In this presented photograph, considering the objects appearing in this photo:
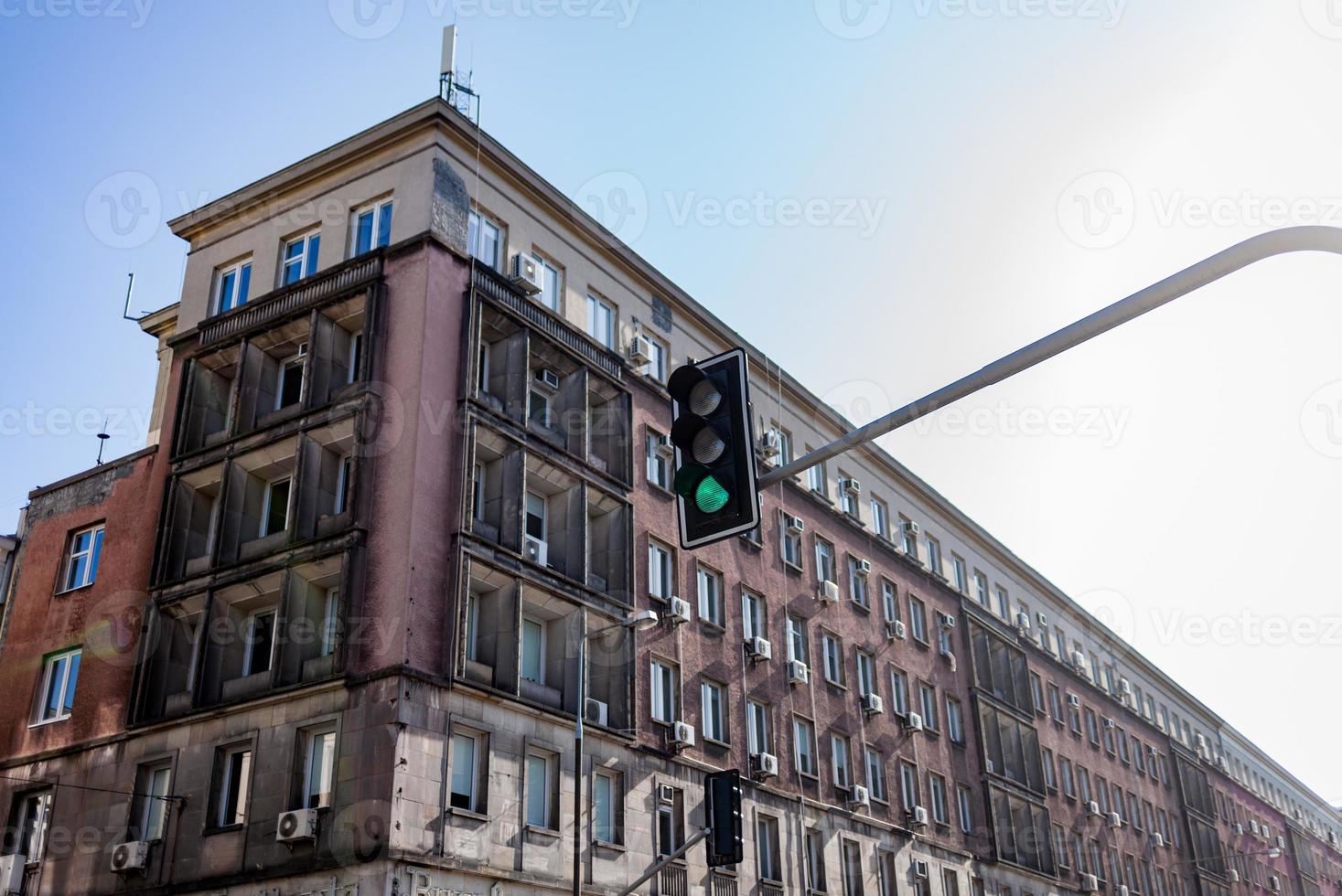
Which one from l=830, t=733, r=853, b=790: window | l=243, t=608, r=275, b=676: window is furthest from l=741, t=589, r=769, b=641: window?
l=243, t=608, r=275, b=676: window

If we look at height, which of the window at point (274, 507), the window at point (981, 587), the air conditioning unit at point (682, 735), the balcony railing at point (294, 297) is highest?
the window at point (981, 587)

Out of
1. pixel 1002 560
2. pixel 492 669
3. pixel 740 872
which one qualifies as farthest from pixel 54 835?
pixel 1002 560

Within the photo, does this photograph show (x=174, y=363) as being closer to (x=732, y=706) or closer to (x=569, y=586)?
(x=569, y=586)

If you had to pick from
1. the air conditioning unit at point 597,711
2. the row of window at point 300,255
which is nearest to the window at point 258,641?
the air conditioning unit at point 597,711

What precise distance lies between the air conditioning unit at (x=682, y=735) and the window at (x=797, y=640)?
7.59m

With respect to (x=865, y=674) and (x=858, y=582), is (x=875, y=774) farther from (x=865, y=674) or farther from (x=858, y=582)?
(x=858, y=582)

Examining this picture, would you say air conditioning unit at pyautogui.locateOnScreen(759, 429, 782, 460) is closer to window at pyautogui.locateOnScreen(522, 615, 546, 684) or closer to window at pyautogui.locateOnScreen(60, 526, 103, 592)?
window at pyautogui.locateOnScreen(522, 615, 546, 684)

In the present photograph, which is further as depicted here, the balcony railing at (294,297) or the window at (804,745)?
the window at (804,745)

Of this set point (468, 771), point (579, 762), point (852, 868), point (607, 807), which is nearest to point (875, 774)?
point (852, 868)

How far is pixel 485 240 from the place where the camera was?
31.9 meters

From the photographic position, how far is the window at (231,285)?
108ft

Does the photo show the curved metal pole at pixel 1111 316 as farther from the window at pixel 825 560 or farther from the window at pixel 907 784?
the window at pixel 907 784

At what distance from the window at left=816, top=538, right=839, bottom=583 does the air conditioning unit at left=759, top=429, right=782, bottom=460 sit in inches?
161

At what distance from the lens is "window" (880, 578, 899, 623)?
46.5m
